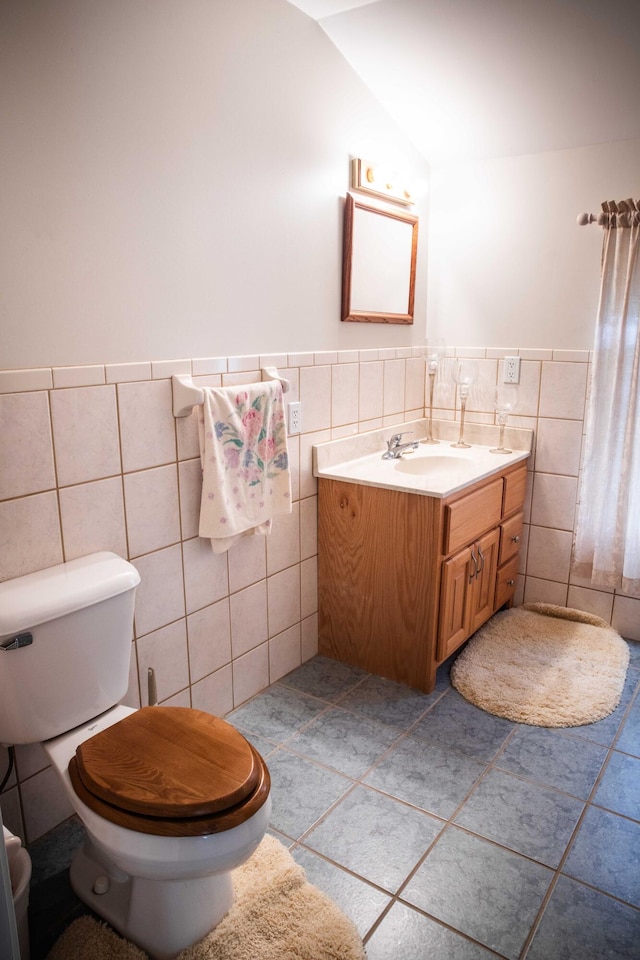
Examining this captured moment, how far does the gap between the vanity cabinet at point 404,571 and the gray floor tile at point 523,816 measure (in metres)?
0.52

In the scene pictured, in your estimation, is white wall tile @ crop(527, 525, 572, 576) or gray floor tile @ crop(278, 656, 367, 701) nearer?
gray floor tile @ crop(278, 656, 367, 701)

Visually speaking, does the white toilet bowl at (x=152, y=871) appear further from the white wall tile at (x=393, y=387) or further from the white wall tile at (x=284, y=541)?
the white wall tile at (x=393, y=387)

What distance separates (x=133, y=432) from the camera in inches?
70.1

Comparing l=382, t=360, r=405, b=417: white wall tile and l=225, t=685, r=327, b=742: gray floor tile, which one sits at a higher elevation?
l=382, t=360, r=405, b=417: white wall tile

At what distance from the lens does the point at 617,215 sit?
99.3 inches

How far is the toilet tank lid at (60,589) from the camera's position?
4.61 ft

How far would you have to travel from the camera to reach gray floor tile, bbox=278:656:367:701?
8.01ft

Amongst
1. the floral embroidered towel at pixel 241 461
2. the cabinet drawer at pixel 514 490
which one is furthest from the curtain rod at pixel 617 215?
the floral embroidered towel at pixel 241 461

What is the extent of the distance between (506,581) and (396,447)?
77 cm

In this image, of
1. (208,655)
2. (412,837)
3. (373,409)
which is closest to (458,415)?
(373,409)

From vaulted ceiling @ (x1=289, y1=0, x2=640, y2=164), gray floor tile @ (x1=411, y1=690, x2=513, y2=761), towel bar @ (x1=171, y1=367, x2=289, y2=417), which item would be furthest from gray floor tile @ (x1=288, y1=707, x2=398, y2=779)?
vaulted ceiling @ (x1=289, y1=0, x2=640, y2=164)

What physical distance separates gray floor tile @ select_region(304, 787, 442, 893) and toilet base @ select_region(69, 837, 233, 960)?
315mm

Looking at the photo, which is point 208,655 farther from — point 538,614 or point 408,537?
point 538,614

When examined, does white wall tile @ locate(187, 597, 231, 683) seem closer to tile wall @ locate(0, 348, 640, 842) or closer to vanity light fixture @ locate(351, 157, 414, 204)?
tile wall @ locate(0, 348, 640, 842)
